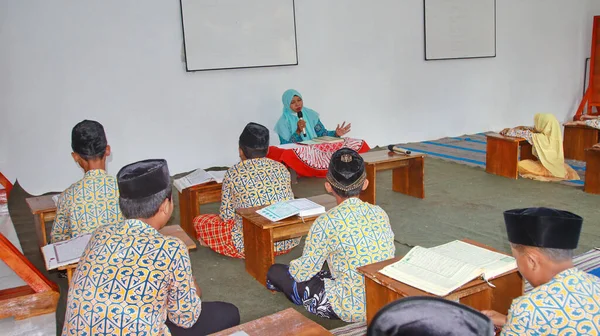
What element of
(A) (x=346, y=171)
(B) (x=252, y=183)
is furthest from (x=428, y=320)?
(B) (x=252, y=183)

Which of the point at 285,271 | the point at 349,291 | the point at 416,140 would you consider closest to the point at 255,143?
the point at 285,271

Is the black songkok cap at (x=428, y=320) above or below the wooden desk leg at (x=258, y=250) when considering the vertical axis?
above

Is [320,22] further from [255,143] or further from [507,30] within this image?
[255,143]

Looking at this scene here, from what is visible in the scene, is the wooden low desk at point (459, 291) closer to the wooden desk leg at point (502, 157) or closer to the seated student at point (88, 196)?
the seated student at point (88, 196)

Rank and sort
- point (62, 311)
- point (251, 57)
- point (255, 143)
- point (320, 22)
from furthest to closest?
point (320, 22) < point (251, 57) < point (255, 143) < point (62, 311)

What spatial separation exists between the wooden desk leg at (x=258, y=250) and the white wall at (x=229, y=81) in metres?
3.45

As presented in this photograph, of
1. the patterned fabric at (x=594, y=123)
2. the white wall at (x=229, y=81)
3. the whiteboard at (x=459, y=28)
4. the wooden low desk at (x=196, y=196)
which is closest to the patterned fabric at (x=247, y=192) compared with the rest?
the wooden low desk at (x=196, y=196)

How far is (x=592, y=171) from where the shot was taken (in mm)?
4820

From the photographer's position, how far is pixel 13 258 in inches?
112

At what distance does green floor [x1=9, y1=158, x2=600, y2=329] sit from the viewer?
3135 millimetres

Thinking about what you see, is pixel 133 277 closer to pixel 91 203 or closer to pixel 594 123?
pixel 91 203

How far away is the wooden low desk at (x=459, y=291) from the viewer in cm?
175

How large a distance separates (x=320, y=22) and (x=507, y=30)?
3.57 m

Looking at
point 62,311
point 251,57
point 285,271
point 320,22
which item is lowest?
point 62,311
